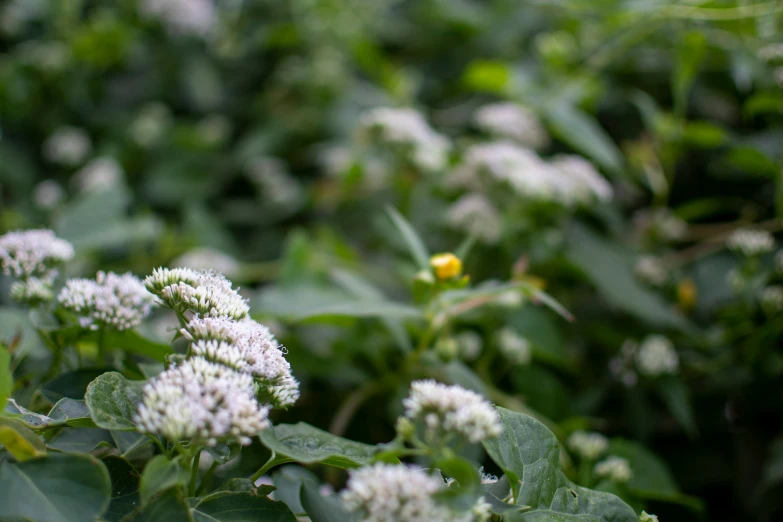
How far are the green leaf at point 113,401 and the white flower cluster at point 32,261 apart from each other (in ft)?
0.76

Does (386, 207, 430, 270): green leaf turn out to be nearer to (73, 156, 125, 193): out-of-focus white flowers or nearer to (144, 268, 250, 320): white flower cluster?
(144, 268, 250, 320): white flower cluster

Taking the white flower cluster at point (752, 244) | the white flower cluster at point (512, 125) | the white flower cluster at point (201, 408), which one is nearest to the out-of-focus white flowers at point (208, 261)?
the white flower cluster at point (512, 125)

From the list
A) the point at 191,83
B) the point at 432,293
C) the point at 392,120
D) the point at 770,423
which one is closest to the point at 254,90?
the point at 191,83

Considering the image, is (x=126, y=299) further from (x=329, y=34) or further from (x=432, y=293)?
(x=329, y=34)

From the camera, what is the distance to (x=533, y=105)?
1421 millimetres

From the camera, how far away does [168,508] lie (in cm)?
44

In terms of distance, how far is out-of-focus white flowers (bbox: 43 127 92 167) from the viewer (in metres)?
1.70

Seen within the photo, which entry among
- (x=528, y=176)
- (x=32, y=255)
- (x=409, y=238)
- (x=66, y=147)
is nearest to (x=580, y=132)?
(x=528, y=176)

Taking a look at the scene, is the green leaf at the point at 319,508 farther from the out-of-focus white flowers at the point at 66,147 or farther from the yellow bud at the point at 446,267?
the out-of-focus white flowers at the point at 66,147

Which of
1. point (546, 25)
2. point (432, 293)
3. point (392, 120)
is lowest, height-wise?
point (432, 293)

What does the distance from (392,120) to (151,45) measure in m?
1.06

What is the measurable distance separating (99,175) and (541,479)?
1422 mm

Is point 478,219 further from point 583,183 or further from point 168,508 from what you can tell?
point 168,508

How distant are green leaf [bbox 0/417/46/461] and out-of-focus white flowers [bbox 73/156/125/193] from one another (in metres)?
1.13
